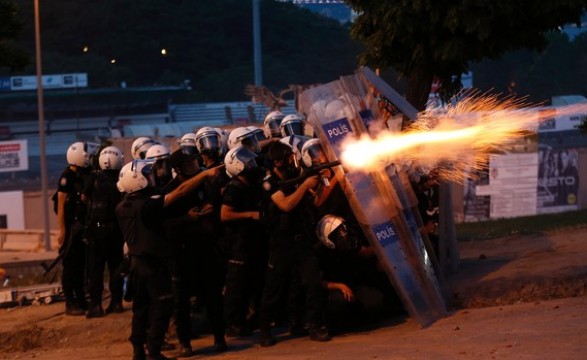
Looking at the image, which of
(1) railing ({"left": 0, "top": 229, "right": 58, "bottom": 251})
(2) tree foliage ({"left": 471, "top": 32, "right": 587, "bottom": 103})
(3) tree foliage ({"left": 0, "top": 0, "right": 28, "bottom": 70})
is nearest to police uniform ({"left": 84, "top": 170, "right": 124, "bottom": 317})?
(3) tree foliage ({"left": 0, "top": 0, "right": 28, "bottom": 70})

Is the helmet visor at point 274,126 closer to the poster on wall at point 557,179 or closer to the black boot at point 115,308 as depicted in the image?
the black boot at point 115,308

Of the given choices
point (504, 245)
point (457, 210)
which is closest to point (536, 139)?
point (457, 210)

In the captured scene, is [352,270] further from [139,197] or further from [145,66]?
[145,66]

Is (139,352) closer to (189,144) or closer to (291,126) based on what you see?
(189,144)

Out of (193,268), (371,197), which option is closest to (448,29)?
(371,197)

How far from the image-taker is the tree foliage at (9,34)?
19.0 m

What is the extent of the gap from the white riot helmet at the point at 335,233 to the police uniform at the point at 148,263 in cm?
146

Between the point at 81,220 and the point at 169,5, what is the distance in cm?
5911

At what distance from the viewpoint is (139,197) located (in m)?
10.5

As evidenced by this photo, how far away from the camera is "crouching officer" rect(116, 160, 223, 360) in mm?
10406

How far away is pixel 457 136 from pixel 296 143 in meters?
1.63

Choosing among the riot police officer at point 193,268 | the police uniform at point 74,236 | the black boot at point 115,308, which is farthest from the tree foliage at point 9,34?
the riot police officer at point 193,268

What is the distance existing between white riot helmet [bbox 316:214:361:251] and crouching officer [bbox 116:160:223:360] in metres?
1.42

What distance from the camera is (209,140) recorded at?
1239cm
